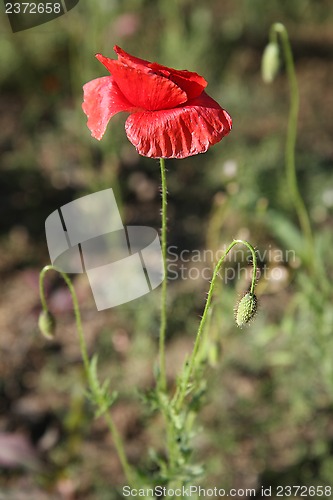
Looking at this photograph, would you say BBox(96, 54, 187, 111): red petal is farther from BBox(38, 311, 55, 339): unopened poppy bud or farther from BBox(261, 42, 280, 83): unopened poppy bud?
BBox(261, 42, 280, 83): unopened poppy bud

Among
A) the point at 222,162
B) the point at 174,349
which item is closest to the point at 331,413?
the point at 174,349

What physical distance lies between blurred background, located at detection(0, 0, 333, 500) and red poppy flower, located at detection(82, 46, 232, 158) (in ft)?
1.77

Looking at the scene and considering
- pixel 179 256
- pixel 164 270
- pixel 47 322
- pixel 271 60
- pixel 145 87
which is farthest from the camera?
pixel 179 256

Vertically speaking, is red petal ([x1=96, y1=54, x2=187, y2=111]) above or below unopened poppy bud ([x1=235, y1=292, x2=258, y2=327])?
above

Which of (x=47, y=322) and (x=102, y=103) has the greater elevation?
(x=102, y=103)

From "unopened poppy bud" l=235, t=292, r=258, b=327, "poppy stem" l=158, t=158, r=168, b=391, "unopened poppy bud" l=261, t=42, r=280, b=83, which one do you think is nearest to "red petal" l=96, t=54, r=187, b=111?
"poppy stem" l=158, t=158, r=168, b=391

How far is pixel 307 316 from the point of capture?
2125mm

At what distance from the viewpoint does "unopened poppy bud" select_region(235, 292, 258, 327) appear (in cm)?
113

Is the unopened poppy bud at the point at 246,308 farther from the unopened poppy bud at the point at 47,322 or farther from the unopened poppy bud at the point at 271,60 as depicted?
the unopened poppy bud at the point at 271,60

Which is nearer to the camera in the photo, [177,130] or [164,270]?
[177,130]

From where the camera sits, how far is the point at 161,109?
1.09 m

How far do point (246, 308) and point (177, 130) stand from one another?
1.23ft

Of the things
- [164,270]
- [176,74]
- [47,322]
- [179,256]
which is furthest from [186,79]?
[179,256]

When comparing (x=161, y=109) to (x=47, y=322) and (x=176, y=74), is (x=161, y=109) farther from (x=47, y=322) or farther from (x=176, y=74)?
(x=47, y=322)
